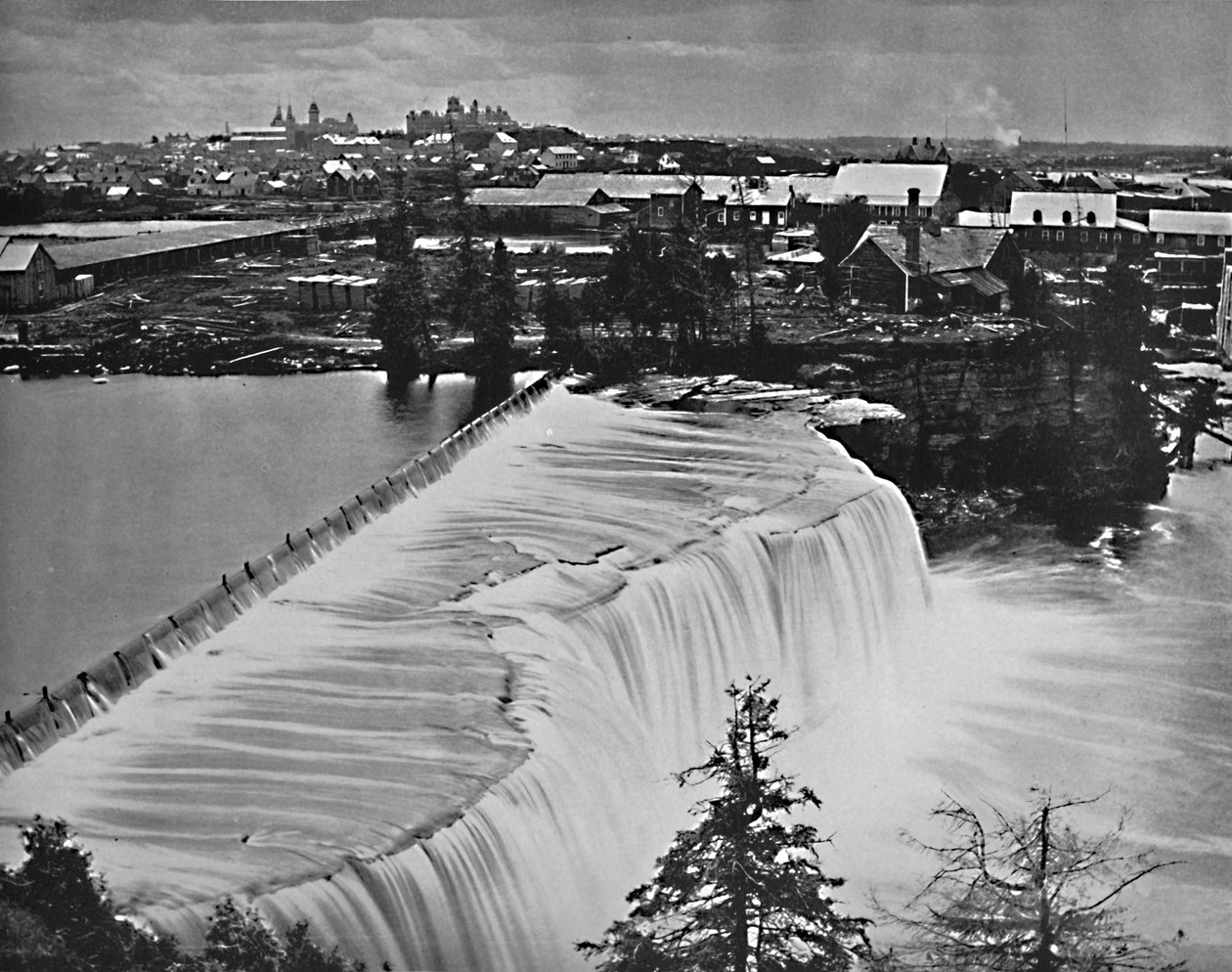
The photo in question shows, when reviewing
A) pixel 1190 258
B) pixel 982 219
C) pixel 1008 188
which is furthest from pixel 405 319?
pixel 1190 258

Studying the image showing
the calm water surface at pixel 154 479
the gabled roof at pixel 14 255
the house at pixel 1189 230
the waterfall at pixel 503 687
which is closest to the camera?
the waterfall at pixel 503 687

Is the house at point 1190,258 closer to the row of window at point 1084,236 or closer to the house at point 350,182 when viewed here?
the row of window at point 1084,236

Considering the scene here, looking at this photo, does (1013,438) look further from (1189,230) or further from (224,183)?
(224,183)

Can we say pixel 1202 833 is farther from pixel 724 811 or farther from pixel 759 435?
pixel 759 435

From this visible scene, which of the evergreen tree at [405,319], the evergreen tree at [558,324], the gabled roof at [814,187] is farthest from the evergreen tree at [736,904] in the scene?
the gabled roof at [814,187]

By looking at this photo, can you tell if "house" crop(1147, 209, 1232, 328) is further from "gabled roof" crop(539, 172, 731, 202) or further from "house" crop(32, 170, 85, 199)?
"house" crop(32, 170, 85, 199)

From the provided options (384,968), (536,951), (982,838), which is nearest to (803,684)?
(982,838)
